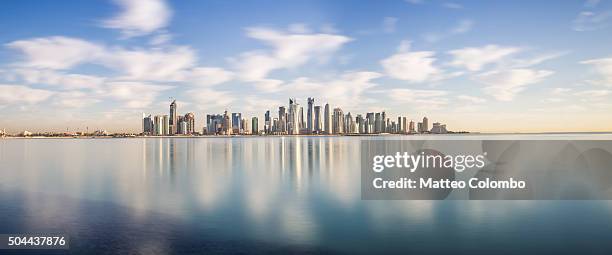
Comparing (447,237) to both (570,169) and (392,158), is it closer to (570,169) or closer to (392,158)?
(570,169)

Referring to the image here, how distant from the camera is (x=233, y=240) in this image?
23.2 metres

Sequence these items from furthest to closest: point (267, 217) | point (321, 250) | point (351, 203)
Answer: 1. point (351, 203)
2. point (267, 217)
3. point (321, 250)

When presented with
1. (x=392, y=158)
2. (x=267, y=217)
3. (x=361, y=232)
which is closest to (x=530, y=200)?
(x=361, y=232)

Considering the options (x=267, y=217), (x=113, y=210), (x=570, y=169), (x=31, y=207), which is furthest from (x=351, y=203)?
(x=570, y=169)

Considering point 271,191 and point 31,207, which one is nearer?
point 31,207

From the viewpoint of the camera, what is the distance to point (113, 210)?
31.7 metres

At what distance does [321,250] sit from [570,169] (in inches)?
1908

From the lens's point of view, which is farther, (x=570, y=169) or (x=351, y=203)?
→ (x=570, y=169)

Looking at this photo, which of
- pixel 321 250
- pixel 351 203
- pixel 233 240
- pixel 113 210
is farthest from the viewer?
pixel 351 203

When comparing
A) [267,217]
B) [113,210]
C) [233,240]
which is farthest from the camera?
[113,210]

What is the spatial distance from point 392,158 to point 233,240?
216 ft

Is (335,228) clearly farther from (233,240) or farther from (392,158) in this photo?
(392,158)

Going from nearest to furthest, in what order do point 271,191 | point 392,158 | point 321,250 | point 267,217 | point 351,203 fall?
point 321,250 < point 267,217 < point 351,203 < point 271,191 < point 392,158

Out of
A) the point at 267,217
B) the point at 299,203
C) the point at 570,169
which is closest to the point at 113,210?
the point at 267,217
